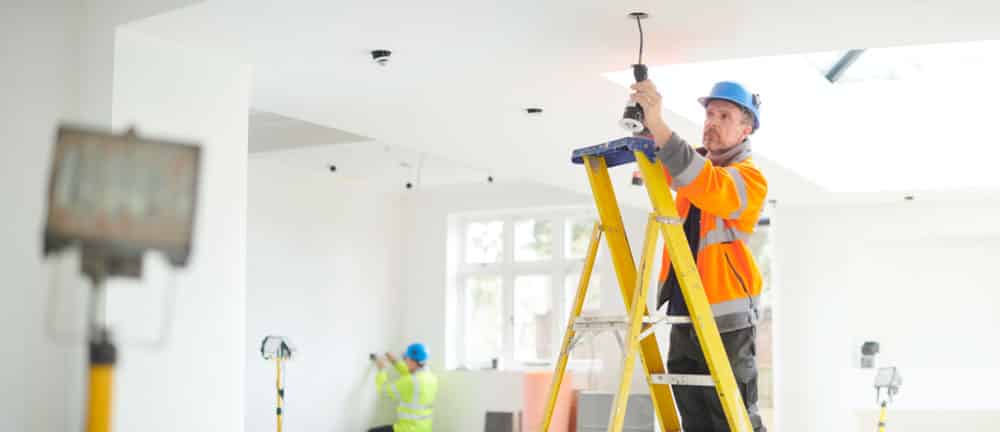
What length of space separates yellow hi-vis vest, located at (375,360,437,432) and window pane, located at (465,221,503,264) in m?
1.46

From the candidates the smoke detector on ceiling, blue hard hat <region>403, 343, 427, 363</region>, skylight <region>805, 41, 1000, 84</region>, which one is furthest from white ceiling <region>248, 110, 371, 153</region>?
the smoke detector on ceiling

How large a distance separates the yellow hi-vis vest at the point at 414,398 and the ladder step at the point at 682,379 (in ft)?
24.3

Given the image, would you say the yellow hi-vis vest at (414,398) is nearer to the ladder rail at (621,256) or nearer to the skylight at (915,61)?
the skylight at (915,61)

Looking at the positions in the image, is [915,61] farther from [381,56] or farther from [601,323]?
[601,323]

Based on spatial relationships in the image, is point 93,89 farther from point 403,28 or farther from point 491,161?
point 491,161

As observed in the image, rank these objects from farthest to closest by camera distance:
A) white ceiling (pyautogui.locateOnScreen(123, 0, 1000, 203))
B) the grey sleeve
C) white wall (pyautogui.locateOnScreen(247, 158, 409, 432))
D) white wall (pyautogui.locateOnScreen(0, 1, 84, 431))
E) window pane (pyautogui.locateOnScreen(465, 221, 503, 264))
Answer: window pane (pyautogui.locateOnScreen(465, 221, 503, 264)) < white wall (pyautogui.locateOnScreen(247, 158, 409, 432)) < white ceiling (pyautogui.locateOnScreen(123, 0, 1000, 203)) < white wall (pyautogui.locateOnScreen(0, 1, 84, 431)) < the grey sleeve

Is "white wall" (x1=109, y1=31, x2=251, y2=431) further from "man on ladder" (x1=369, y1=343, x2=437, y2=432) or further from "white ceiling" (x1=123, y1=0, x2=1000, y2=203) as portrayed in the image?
"man on ladder" (x1=369, y1=343, x2=437, y2=432)

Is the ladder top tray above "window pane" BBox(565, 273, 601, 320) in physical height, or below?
above

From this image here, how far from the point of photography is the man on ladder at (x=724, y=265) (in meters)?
3.43

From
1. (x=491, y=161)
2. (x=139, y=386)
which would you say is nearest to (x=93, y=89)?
(x=139, y=386)

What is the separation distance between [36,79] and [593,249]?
7.05 feet

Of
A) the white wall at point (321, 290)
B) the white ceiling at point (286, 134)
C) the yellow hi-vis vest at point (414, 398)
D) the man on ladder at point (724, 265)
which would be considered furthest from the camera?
the yellow hi-vis vest at point (414, 398)

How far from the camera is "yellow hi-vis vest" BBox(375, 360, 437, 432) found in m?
10.6

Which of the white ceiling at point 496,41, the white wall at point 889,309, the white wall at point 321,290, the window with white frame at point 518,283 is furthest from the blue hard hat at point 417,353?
the white ceiling at point 496,41
